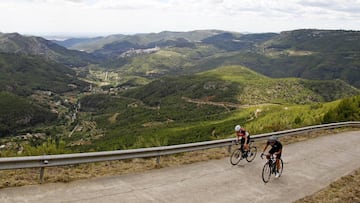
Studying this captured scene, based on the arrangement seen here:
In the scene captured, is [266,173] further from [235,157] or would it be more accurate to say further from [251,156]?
[251,156]

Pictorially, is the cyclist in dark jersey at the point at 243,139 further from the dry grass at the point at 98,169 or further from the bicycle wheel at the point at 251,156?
the dry grass at the point at 98,169

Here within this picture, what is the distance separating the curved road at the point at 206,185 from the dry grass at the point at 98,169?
16.4 inches

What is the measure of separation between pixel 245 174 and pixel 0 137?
173 m

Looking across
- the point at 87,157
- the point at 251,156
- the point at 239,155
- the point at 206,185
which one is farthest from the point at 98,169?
the point at 251,156

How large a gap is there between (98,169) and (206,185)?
3.62 metres

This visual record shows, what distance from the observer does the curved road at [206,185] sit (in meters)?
9.44

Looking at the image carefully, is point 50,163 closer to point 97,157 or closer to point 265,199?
point 97,157

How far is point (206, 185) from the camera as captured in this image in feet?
38.7

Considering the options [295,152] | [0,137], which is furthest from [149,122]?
[295,152]

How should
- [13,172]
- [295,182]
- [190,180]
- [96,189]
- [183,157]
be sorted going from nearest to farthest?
1. [96,189]
2. [13,172]
3. [190,180]
4. [295,182]
5. [183,157]

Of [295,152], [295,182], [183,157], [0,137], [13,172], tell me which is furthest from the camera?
[0,137]

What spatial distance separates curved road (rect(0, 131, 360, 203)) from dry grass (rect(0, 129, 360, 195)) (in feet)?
1.37

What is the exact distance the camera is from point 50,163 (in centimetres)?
1034

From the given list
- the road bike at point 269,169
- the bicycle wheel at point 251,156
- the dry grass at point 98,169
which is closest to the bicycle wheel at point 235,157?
the bicycle wheel at point 251,156
